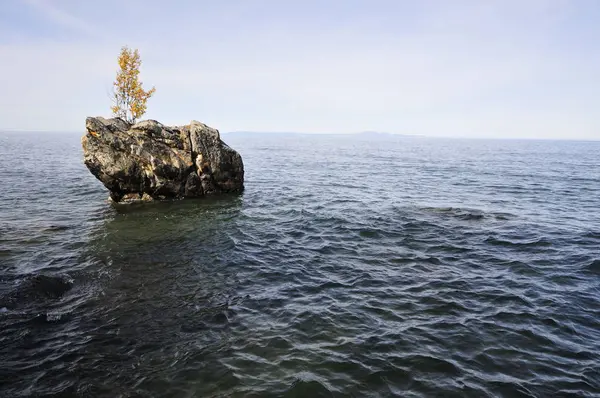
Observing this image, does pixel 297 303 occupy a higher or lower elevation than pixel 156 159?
lower

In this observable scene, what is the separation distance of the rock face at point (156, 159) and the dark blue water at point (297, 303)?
321cm

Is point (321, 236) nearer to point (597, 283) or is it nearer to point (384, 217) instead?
point (384, 217)

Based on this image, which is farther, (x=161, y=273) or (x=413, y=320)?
(x=161, y=273)

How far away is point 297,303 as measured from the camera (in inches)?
556

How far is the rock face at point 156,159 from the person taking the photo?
28828 mm

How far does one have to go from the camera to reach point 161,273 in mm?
16531

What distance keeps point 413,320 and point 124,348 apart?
1012 cm

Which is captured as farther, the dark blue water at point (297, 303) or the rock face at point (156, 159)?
the rock face at point (156, 159)

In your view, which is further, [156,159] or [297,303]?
[156,159]

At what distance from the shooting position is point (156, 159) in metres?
30.1

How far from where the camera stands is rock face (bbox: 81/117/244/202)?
94.6ft

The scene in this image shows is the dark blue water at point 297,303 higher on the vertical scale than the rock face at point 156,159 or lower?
lower

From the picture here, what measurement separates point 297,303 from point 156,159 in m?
21.8

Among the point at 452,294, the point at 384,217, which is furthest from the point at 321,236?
the point at 452,294
